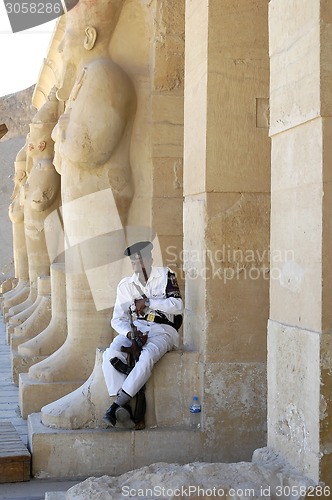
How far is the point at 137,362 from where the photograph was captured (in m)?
4.50

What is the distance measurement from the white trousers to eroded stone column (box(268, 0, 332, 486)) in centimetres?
114

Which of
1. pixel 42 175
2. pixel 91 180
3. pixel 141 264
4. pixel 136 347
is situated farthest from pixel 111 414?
pixel 42 175

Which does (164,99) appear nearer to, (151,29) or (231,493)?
(151,29)

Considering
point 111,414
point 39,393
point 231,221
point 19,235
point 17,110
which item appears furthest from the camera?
point 17,110

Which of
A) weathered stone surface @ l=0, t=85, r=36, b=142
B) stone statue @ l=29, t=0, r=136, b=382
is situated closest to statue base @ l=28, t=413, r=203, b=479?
stone statue @ l=29, t=0, r=136, b=382

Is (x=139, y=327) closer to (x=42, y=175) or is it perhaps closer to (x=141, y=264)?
(x=141, y=264)

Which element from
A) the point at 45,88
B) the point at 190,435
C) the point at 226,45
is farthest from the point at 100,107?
the point at 45,88

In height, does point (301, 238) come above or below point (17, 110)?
below

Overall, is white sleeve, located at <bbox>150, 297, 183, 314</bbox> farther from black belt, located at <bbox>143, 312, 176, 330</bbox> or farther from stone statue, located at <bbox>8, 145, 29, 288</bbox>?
stone statue, located at <bbox>8, 145, 29, 288</bbox>

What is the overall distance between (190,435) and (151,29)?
10.1ft

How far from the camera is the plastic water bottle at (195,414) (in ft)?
15.2

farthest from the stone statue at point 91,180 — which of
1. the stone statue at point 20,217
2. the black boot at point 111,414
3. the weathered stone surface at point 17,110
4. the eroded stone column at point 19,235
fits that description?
the weathered stone surface at point 17,110

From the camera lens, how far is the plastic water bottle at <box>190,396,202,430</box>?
4633mm

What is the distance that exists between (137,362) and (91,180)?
188 centimetres
